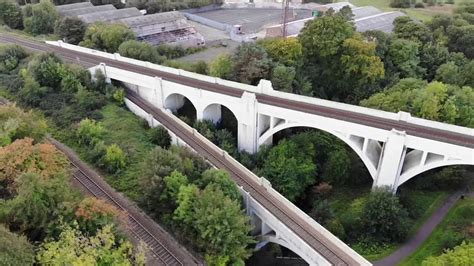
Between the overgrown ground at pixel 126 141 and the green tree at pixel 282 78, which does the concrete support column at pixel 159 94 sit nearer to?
the overgrown ground at pixel 126 141

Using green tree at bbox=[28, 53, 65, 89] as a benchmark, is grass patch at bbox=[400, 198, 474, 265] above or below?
below

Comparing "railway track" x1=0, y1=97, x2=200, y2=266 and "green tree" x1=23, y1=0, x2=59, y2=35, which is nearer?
"railway track" x1=0, y1=97, x2=200, y2=266

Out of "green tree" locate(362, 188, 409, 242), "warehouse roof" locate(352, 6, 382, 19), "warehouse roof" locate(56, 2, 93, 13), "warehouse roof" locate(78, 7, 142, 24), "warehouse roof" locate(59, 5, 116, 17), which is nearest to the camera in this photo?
"green tree" locate(362, 188, 409, 242)

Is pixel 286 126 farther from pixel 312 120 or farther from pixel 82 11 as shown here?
pixel 82 11

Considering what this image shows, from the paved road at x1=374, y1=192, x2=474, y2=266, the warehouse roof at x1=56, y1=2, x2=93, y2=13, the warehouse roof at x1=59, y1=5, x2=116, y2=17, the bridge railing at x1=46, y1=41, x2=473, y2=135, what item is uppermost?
the warehouse roof at x1=56, y1=2, x2=93, y2=13

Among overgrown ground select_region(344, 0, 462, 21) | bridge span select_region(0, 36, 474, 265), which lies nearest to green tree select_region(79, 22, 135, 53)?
bridge span select_region(0, 36, 474, 265)

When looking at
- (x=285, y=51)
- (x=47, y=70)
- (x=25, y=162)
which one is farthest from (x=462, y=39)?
(x=25, y=162)

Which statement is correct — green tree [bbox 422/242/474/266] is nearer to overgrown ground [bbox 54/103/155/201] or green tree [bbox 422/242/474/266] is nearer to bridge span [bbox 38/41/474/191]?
bridge span [bbox 38/41/474/191]

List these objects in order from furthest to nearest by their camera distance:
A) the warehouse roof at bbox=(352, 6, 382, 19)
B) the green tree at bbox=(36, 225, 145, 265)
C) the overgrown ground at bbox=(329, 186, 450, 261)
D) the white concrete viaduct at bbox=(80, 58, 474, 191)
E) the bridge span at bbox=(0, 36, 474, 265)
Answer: the warehouse roof at bbox=(352, 6, 382, 19) < the overgrown ground at bbox=(329, 186, 450, 261) < the white concrete viaduct at bbox=(80, 58, 474, 191) < the bridge span at bbox=(0, 36, 474, 265) < the green tree at bbox=(36, 225, 145, 265)
